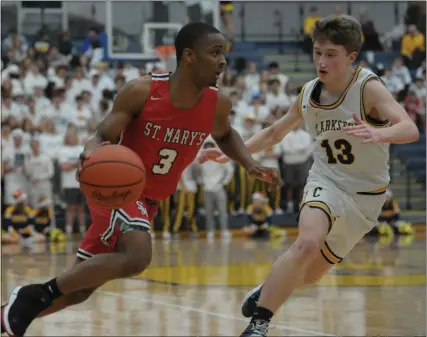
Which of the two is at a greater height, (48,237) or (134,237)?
(134,237)

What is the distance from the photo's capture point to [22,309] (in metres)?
7.01

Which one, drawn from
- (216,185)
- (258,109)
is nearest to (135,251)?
(216,185)

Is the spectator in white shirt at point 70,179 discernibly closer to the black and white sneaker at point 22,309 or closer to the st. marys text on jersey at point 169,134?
the st. marys text on jersey at point 169,134

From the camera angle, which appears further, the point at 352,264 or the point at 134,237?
the point at 352,264

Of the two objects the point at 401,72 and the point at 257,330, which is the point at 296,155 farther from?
the point at 257,330

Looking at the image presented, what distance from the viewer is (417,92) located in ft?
78.0

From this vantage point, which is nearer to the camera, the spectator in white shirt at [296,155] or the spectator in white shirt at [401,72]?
the spectator in white shirt at [296,155]

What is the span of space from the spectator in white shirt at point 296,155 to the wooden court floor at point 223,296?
3.31 m

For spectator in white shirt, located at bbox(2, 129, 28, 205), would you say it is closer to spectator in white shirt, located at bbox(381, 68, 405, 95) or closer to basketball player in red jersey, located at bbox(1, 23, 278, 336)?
spectator in white shirt, located at bbox(381, 68, 405, 95)

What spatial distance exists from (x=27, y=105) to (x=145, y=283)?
8778 millimetres

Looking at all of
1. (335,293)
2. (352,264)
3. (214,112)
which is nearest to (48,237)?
(352,264)

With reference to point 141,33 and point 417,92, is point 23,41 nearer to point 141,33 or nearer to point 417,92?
point 141,33

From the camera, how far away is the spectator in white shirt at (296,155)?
66.8 ft

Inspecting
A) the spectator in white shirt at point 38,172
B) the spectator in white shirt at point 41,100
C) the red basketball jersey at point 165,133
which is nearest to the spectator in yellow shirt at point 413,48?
the spectator in white shirt at point 41,100
